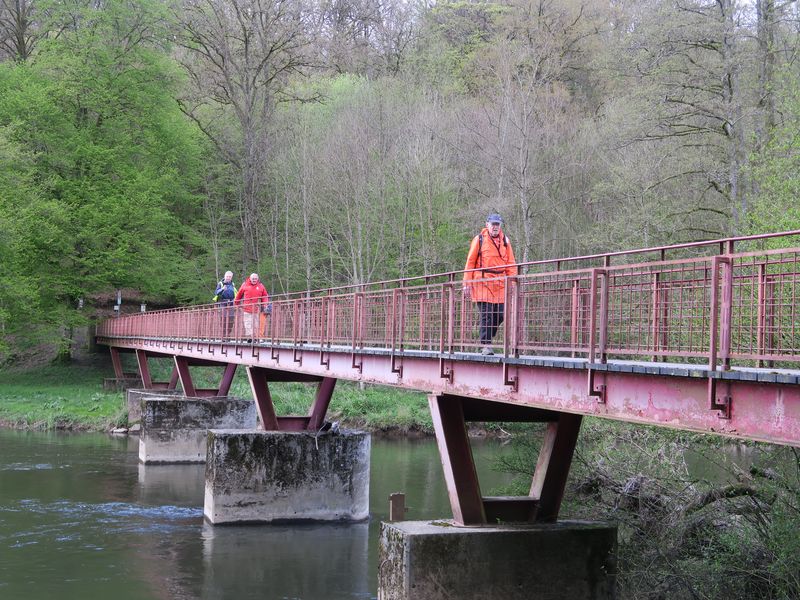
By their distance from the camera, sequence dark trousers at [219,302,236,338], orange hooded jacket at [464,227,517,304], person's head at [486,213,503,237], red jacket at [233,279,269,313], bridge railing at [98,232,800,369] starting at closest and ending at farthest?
bridge railing at [98,232,800,369]
orange hooded jacket at [464,227,517,304]
person's head at [486,213,503,237]
red jacket at [233,279,269,313]
dark trousers at [219,302,236,338]

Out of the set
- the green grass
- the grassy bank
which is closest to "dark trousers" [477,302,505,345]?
the grassy bank

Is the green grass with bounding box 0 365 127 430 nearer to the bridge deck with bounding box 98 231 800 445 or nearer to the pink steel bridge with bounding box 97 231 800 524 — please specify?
the pink steel bridge with bounding box 97 231 800 524

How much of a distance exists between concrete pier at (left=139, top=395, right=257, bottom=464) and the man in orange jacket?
55.1ft

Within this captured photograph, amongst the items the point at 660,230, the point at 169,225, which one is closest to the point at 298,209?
the point at 169,225

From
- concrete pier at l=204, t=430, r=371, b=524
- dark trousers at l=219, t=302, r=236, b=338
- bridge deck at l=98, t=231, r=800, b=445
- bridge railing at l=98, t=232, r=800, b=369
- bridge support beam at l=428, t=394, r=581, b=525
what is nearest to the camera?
bridge deck at l=98, t=231, r=800, b=445

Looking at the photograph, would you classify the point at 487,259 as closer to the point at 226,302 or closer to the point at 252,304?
the point at 252,304

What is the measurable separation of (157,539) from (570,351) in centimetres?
1045

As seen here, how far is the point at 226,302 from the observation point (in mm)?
23562

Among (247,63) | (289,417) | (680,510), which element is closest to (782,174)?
(680,510)

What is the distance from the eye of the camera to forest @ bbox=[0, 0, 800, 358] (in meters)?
34.6

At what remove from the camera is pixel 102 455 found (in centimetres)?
2630

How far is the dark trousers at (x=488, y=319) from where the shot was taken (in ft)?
32.6

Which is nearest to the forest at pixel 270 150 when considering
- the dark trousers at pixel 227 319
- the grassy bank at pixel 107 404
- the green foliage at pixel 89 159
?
the green foliage at pixel 89 159

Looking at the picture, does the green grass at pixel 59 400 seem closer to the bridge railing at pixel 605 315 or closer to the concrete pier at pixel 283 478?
the concrete pier at pixel 283 478
